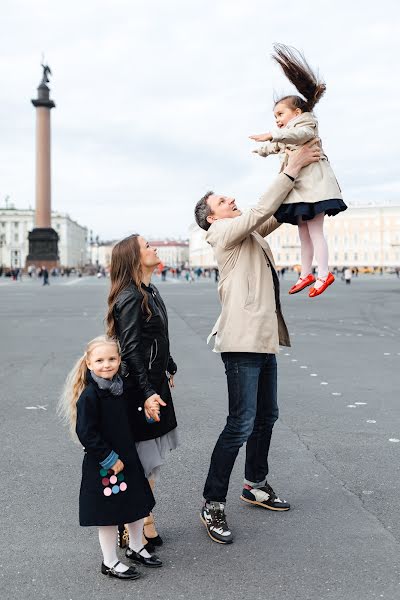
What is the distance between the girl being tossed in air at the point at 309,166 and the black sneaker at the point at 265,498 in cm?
139

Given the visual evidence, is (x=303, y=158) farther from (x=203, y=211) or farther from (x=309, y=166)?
(x=203, y=211)

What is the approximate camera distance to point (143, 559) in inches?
127

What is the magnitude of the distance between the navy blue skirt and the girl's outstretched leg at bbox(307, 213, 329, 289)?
35mm

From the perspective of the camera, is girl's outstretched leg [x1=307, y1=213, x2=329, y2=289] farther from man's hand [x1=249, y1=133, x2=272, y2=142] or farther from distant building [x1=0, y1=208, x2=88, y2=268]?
distant building [x1=0, y1=208, x2=88, y2=268]

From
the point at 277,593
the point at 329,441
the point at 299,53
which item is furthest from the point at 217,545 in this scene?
the point at 299,53

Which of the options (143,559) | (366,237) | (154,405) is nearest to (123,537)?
(143,559)

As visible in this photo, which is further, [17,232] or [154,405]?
[17,232]

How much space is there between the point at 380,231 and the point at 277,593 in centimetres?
12633

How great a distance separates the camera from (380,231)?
124 metres

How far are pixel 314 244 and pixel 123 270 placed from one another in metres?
0.94

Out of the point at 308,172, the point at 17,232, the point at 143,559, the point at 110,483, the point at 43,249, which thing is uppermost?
the point at 17,232

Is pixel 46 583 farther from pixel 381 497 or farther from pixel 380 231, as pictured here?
pixel 380 231

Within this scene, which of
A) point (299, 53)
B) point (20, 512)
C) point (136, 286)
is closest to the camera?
point (299, 53)

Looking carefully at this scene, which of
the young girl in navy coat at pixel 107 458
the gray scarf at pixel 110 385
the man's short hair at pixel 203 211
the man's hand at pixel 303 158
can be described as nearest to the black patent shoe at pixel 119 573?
the young girl in navy coat at pixel 107 458
